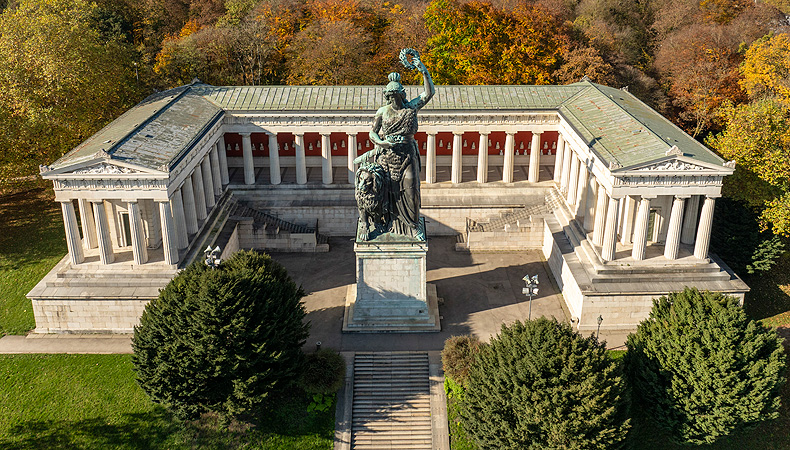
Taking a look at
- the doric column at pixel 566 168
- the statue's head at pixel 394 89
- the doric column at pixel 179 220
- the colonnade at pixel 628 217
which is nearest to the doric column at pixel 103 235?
the doric column at pixel 179 220

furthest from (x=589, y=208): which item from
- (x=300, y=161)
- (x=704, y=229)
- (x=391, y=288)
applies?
(x=300, y=161)

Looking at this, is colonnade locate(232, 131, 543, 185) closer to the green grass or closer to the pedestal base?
the green grass

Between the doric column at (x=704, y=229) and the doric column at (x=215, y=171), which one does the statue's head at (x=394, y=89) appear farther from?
the doric column at (x=215, y=171)

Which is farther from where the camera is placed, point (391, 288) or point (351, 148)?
point (351, 148)

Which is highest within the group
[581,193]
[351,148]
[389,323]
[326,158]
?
[351,148]

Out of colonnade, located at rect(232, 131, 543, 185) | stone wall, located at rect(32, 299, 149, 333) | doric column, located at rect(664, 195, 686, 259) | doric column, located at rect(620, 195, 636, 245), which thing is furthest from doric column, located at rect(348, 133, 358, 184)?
doric column, located at rect(664, 195, 686, 259)

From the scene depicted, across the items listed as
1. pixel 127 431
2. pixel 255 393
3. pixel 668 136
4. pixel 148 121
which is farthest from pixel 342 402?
pixel 668 136

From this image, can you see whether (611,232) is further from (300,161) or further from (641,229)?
(300,161)
